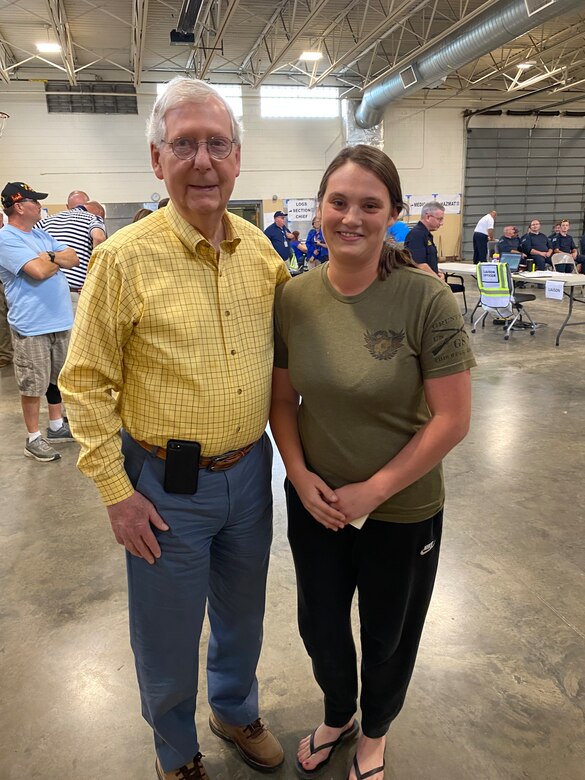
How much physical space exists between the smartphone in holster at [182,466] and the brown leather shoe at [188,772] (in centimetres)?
84

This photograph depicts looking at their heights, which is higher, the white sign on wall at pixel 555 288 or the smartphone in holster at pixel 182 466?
the white sign on wall at pixel 555 288

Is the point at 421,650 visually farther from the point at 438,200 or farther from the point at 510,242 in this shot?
the point at 438,200

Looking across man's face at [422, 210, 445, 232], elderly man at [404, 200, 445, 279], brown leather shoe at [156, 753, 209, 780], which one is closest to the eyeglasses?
brown leather shoe at [156, 753, 209, 780]

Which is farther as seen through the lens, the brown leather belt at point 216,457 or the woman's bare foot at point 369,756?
the woman's bare foot at point 369,756

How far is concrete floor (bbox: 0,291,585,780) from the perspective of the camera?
5.16ft

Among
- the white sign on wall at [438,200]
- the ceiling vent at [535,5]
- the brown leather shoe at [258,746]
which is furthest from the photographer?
the white sign on wall at [438,200]

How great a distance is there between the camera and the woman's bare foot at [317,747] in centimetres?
152

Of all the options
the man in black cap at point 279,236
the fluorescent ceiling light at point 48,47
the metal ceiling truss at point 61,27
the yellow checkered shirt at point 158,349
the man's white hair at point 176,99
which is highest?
the fluorescent ceiling light at point 48,47

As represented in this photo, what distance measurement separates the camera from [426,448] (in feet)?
3.79

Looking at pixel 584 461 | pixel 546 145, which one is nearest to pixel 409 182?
pixel 546 145

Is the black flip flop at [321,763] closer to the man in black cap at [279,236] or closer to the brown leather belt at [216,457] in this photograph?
the brown leather belt at [216,457]

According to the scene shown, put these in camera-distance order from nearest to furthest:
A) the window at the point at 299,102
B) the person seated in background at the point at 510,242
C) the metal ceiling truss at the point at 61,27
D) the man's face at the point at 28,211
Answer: the man's face at the point at 28,211 → the metal ceiling truss at the point at 61,27 → the person seated in background at the point at 510,242 → the window at the point at 299,102

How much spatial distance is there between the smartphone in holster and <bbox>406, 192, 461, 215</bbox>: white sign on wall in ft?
44.8

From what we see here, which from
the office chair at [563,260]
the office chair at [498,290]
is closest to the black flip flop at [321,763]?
the office chair at [498,290]
